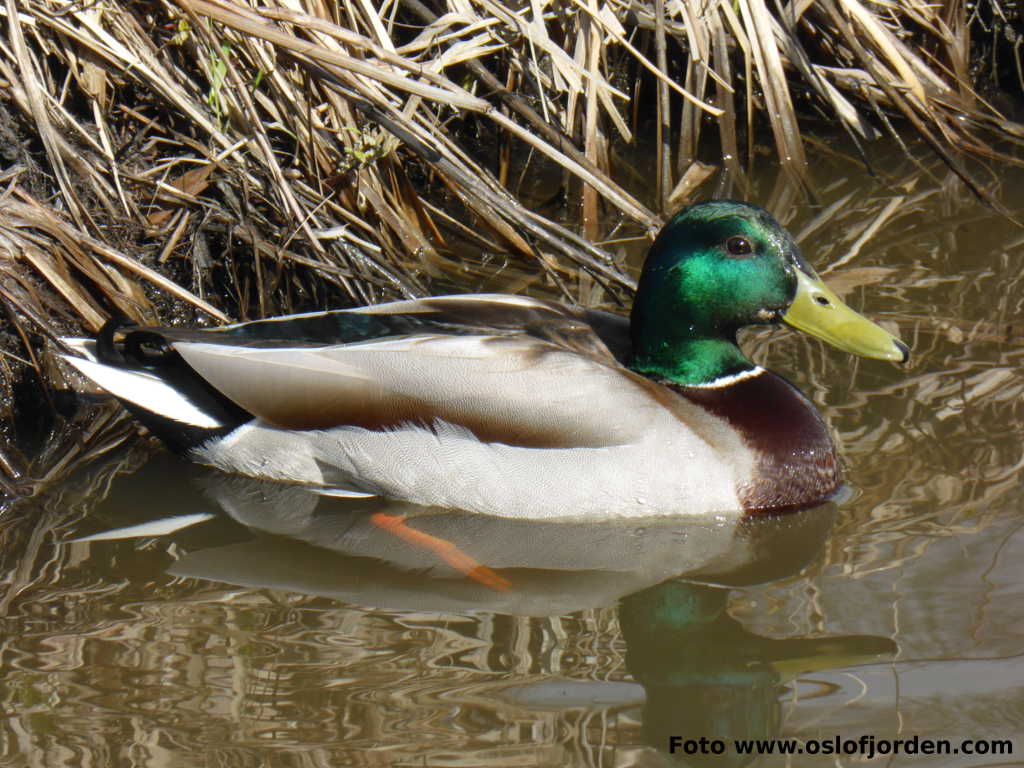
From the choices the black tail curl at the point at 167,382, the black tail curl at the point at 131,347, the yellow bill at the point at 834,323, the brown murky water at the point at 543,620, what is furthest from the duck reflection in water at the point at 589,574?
the yellow bill at the point at 834,323

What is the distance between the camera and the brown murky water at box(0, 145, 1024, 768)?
3330 mm

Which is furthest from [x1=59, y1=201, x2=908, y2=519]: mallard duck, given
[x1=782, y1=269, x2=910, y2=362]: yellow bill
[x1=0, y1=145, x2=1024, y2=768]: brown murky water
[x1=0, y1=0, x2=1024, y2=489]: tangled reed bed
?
[x1=0, y1=0, x2=1024, y2=489]: tangled reed bed

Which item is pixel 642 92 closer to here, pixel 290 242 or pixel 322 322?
pixel 290 242

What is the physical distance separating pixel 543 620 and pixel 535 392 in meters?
0.75

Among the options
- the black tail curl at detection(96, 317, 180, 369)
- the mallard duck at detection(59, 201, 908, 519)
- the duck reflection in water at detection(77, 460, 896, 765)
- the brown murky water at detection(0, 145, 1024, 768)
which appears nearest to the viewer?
the brown murky water at detection(0, 145, 1024, 768)

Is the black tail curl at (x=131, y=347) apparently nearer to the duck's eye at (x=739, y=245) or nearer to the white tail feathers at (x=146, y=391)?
the white tail feathers at (x=146, y=391)

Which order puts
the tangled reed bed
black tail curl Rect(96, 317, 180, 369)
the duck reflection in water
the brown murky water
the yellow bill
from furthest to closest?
the tangled reed bed, black tail curl Rect(96, 317, 180, 369), the yellow bill, the duck reflection in water, the brown murky water

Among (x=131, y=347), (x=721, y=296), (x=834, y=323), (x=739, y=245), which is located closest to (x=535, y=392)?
(x=721, y=296)

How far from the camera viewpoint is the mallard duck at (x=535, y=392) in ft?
14.3

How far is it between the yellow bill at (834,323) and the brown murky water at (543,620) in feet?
1.44

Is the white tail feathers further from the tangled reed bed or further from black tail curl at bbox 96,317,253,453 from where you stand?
the tangled reed bed

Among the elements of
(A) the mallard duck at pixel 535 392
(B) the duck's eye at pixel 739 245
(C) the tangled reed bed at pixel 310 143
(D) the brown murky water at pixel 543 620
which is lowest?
(D) the brown murky water at pixel 543 620

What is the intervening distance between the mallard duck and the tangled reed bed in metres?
0.68

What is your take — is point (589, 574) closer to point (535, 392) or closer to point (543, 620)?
point (543, 620)
